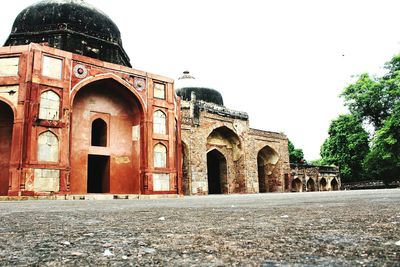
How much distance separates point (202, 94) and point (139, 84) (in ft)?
33.5

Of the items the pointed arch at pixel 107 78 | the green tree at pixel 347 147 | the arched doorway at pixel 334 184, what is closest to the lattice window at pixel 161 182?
the pointed arch at pixel 107 78

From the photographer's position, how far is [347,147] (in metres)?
26.1

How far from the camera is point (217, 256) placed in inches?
32.6

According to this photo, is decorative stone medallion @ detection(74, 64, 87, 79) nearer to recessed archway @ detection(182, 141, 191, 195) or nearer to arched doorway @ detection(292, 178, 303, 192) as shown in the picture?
recessed archway @ detection(182, 141, 191, 195)

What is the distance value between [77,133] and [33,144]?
1.82 metres

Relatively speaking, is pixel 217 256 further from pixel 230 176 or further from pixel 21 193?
pixel 230 176

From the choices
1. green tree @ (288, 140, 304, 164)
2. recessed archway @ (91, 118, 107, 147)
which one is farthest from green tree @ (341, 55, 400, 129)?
recessed archway @ (91, 118, 107, 147)

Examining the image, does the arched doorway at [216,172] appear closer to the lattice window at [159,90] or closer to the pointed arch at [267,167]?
the pointed arch at [267,167]

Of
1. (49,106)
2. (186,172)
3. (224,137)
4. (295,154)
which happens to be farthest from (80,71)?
(295,154)

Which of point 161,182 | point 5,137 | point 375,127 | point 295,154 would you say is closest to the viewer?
point 5,137

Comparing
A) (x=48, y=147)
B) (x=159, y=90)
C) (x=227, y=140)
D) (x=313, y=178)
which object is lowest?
(x=313, y=178)

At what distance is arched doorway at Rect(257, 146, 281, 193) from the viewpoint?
2202 centimetres

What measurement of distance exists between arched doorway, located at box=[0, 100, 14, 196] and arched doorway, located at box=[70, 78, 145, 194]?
5.32 ft

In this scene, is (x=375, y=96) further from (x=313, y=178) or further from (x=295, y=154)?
(x=295, y=154)
